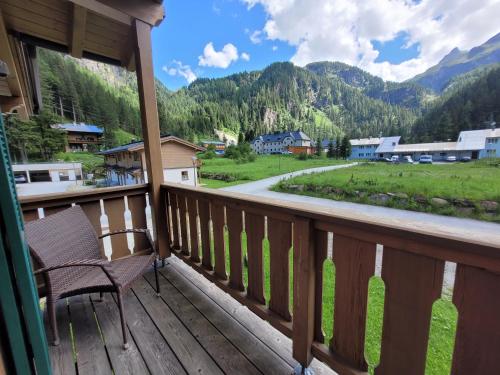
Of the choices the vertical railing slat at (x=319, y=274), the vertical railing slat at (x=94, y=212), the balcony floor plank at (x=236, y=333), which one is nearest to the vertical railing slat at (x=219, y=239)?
the balcony floor plank at (x=236, y=333)

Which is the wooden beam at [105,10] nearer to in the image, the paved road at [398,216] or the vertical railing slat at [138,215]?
the vertical railing slat at [138,215]

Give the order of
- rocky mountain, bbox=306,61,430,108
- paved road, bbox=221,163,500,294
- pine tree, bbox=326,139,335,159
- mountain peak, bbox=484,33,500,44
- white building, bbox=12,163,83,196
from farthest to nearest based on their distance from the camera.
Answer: pine tree, bbox=326,139,335,159 < rocky mountain, bbox=306,61,430,108 < mountain peak, bbox=484,33,500,44 < white building, bbox=12,163,83,196 < paved road, bbox=221,163,500,294

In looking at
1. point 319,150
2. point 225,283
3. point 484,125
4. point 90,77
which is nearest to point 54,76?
point 90,77

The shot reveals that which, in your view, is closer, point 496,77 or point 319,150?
point 496,77

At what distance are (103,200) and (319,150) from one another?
419 centimetres

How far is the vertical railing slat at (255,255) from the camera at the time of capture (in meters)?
1.45

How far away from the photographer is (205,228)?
1.94 m

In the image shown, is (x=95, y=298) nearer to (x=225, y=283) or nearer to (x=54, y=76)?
(x=225, y=283)

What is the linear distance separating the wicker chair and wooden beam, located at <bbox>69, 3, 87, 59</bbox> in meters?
1.71

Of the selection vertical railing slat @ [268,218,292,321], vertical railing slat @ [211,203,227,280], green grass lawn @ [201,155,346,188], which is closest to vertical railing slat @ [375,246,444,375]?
vertical railing slat @ [268,218,292,321]

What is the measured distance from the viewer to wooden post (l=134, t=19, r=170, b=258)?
2.18 meters

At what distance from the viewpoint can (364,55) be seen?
3799 mm

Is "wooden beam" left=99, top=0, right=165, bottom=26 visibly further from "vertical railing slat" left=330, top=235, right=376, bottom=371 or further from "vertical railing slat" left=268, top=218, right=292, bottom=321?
"vertical railing slat" left=330, top=235, right=376, bottom=371

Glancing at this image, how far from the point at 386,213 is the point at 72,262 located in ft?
7.92
